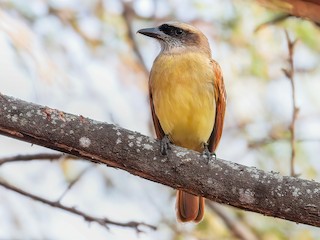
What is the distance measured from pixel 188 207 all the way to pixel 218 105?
0.65 meters

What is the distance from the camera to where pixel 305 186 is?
2.83 metres

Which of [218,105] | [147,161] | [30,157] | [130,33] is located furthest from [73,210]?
[130,33]

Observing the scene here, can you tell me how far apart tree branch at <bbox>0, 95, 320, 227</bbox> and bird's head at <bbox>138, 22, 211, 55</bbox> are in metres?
1.45

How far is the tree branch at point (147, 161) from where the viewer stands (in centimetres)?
284

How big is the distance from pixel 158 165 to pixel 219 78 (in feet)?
4.20

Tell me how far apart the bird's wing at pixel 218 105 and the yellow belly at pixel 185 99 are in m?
0.05

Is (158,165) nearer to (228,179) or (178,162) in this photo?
(178,162)

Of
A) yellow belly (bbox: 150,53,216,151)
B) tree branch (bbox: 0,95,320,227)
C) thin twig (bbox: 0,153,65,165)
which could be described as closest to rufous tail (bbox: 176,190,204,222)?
yellow belly (bbox: 150,53,216,151)

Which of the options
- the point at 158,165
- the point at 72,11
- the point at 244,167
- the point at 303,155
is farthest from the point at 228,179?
the point at 72,11

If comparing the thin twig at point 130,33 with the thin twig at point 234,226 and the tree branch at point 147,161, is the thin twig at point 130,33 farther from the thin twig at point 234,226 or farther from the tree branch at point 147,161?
the tree branch at point 147,161

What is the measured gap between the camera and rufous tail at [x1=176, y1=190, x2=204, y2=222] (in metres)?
4.06

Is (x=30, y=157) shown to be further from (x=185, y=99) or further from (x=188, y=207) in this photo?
(x=188, y=207)

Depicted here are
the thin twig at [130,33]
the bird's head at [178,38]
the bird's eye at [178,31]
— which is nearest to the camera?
the bird's head at [178,38]

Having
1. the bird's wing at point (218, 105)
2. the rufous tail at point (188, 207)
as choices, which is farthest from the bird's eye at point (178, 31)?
the rufous tail at point (188, 207)
